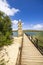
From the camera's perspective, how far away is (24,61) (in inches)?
371

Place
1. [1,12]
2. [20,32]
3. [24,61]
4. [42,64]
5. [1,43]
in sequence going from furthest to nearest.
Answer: [20,32]
[1,12]
[1,43]
[24,61]
[42,64]

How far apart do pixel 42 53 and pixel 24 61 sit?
261 cm

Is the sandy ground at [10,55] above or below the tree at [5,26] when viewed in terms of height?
below

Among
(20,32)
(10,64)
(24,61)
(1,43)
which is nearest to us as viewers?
(24,61)

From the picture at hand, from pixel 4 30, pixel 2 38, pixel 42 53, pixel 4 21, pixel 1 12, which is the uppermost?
pixel 1 12

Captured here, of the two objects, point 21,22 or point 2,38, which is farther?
point 21,22

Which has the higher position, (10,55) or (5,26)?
(5,26)

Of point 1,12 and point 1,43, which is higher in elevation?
point 1,12

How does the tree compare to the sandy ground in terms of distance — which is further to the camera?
the tree

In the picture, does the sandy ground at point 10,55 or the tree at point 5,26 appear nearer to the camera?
the sandy ground at point 10,55

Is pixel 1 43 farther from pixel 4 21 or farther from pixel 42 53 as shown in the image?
pixel 42 53

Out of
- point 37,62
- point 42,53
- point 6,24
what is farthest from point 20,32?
point 37,62

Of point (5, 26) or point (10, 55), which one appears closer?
point (10, 55)

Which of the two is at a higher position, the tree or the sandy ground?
the tree
